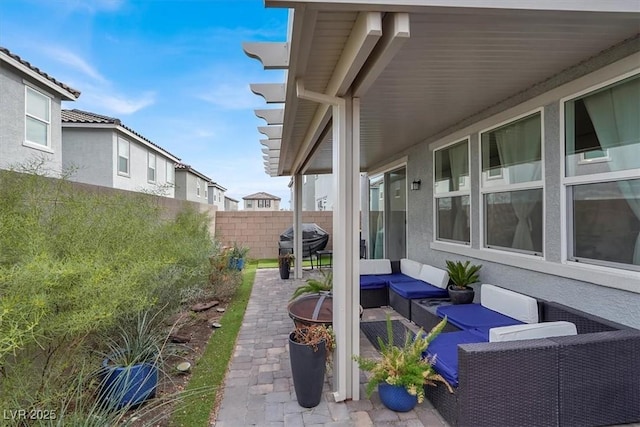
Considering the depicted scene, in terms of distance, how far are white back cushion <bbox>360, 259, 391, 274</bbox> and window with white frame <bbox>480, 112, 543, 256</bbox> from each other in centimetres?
207

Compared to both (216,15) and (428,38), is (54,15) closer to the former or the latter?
(216,15)

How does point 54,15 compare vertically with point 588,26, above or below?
above

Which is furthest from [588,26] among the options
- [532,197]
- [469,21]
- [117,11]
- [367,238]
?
[367,238]

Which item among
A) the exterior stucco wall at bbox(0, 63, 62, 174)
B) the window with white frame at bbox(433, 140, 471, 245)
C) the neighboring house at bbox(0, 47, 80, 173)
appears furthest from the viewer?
the neighboring house at bbox(0, 47, 80, 173)

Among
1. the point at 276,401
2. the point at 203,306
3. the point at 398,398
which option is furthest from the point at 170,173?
the point at 398,398

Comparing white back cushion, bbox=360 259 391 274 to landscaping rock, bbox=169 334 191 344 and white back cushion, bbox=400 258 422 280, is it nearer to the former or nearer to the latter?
white back cushion, bbox=400 258 422 280

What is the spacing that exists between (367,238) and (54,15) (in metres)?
8.65

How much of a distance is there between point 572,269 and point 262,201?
37.0 m

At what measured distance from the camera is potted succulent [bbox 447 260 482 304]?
445 centimetres

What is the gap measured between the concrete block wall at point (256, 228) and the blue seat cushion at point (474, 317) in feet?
27.4

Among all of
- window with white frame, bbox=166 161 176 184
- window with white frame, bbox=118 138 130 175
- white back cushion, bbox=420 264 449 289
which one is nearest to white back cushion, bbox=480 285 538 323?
white back cushion, bbox=420 264 449 289

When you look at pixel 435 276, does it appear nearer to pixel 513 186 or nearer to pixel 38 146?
pixel 513 186

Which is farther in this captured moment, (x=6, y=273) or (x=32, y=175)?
(x=32, y=175)

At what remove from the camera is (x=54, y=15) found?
5109mm
